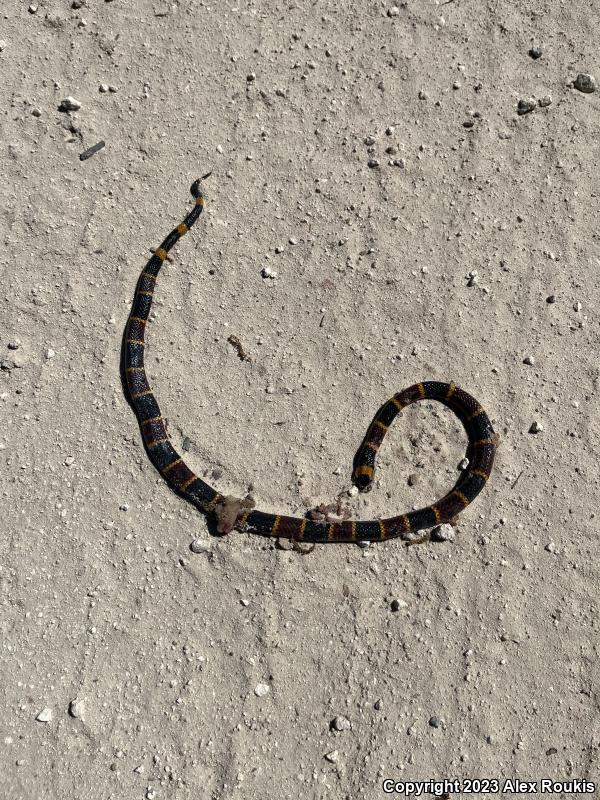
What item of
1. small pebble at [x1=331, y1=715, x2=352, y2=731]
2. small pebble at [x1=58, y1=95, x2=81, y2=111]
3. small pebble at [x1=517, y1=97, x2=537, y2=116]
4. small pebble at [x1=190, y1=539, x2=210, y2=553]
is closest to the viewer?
small pebble at [x1=331, y1=715, x2=352, y2=731]

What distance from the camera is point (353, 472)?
18.5 ft

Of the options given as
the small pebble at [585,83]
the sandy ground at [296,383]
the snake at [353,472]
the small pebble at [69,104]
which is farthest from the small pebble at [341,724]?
the small pebble at [585,83]

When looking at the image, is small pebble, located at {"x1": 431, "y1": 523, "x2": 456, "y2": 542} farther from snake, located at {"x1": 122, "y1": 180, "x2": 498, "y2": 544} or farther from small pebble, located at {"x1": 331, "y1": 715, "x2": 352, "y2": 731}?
small pebble, located at {"x1": 331, "y1": 715, "x2": 352, "y2": 731}

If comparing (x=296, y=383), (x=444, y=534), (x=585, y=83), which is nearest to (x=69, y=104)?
(x=296, y=383)

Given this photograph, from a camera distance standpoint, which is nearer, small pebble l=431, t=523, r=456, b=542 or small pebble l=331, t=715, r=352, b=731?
small pebble l=331, t=715, r=352, b=731

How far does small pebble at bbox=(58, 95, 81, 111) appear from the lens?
6.43 meters

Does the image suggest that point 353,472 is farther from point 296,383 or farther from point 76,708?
point 76,708

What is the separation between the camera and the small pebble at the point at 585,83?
6.72 metres

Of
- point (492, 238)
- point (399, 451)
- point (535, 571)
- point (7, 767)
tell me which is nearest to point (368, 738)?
point (535, 571)

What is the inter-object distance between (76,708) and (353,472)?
10.5 feet

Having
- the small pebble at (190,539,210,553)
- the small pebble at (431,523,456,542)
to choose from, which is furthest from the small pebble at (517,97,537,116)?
the small pebble at (190,539,210,553)

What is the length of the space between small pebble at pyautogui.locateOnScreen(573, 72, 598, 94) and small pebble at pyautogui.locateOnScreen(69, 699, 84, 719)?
848 cm

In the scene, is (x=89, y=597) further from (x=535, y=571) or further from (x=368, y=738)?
(x=535, y=571)

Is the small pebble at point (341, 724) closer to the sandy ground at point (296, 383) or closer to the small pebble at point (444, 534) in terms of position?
the sandy ground at point (296, 383)
